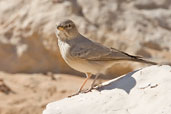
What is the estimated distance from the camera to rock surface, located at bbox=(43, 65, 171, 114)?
17.8 feet

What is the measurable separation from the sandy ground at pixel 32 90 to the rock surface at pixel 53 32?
38 cm

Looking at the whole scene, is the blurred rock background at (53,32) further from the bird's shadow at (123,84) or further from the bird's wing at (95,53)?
the bird's shadow at (123,84)

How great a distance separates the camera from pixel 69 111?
5.61m

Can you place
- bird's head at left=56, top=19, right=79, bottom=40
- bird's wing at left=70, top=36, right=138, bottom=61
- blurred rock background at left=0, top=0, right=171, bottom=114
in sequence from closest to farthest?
1. bird's wing at left=70, top=36, right=138, bottom=61
2. bird's head at left=56, top=19, right=79, bottom=40
3. blurred rock background at left=0, top=0, right=171, bottom=114

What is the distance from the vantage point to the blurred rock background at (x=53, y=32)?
11.3 metres

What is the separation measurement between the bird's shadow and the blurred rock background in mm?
4888

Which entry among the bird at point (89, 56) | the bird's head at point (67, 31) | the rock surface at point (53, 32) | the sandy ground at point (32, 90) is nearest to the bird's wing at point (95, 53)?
the bird at point (89, 56)

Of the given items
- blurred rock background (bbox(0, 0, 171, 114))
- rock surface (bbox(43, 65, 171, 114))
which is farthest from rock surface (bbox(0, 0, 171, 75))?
rock surface (bbox(43, 65, 171, 114))

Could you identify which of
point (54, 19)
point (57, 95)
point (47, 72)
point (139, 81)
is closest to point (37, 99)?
point (57, 95)

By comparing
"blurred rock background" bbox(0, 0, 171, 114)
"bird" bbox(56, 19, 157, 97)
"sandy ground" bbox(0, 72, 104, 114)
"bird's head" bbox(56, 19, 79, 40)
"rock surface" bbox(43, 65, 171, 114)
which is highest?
"blurred rock background" bbox(0, 0, 171, 114)

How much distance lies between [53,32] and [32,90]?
5.08ft

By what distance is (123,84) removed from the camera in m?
6.07

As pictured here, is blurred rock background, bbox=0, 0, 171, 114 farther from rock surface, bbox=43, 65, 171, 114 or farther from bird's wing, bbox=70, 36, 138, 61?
rock surface, bbox=43, 65, 171, 114

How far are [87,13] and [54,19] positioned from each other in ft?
2.81
